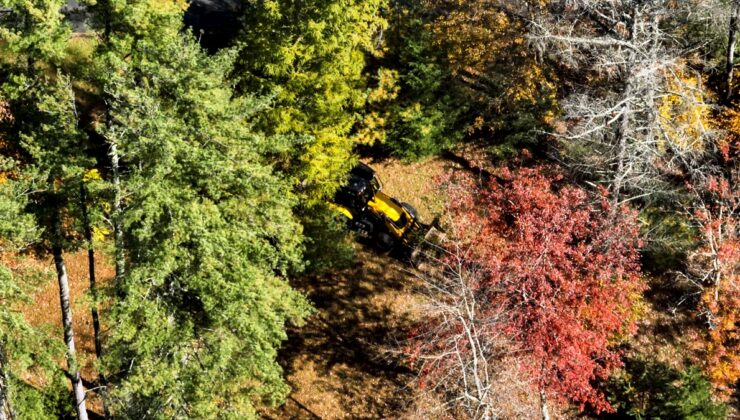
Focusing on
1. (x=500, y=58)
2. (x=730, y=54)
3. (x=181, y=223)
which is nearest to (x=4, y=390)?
(x=181, y=223)

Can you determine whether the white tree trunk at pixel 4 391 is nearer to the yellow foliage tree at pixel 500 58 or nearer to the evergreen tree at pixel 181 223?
the evergreen tree at pixel 181 223

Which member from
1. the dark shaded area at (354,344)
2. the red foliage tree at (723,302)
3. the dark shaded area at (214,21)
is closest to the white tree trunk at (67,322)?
the dark shaded area at (354,344)

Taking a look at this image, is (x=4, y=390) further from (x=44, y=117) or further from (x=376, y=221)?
(x=376, y=221)

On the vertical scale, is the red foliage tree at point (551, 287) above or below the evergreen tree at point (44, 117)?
below

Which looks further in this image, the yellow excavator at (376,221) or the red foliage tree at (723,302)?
the yellow excavator at (376,221)

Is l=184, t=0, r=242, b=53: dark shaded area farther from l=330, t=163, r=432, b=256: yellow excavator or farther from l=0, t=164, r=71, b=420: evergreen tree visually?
l=0, t=164, r=71, b=420: evergreen tree

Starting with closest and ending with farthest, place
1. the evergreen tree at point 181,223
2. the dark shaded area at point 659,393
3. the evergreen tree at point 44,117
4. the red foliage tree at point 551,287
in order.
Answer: the evergreen tree at point 181,223
the evergreen tree at point 44,117
the red foliage tree at point 551,287
the dark shaded area at point 659,393
